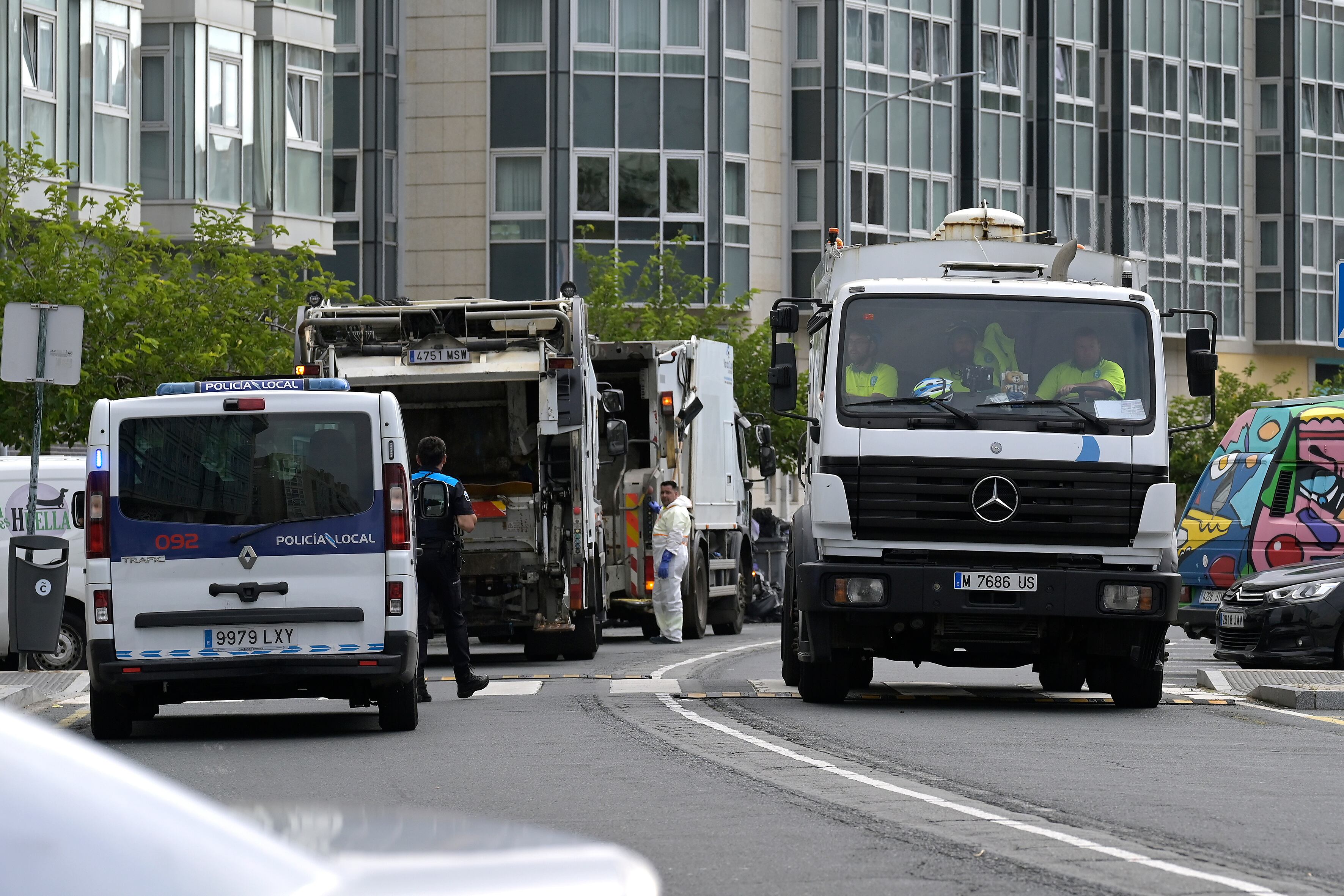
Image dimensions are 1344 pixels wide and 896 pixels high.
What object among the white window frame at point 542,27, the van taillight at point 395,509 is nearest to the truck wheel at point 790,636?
the van taillight at point 395,509

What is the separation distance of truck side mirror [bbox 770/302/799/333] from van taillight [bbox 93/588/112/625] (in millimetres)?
4449

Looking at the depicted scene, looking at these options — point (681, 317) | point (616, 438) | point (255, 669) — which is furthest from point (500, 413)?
point (681, 317)

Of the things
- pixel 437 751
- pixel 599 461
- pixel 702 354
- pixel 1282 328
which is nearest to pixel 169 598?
pixel 437 751

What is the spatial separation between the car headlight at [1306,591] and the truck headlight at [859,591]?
22.0 ft

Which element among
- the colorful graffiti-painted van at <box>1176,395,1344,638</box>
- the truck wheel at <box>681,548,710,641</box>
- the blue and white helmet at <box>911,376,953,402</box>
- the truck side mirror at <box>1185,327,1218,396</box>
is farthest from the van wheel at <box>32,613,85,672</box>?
the colorful graffiti-painted van at <box>1176,395,1344,638</box>

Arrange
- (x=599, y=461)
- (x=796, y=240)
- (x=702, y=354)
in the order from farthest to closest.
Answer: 1. (x=796, y=240)
2. (x=702, y=354)
3. (x=599, y=461)

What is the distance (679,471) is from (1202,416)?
112 feet

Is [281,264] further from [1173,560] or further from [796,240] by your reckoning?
[796,240]

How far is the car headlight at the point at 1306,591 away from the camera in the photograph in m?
18.7

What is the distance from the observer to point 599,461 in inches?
936

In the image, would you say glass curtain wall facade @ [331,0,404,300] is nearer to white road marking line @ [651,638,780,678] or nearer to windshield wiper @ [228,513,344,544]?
white road marking line @ [651,638,780,678]

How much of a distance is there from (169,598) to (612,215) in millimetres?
37123

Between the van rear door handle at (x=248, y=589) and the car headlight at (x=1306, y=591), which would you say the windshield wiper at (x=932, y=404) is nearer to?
the van rear door handle at (x=248, y=589)

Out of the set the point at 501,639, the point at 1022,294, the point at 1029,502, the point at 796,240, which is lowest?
the point at 501,639
